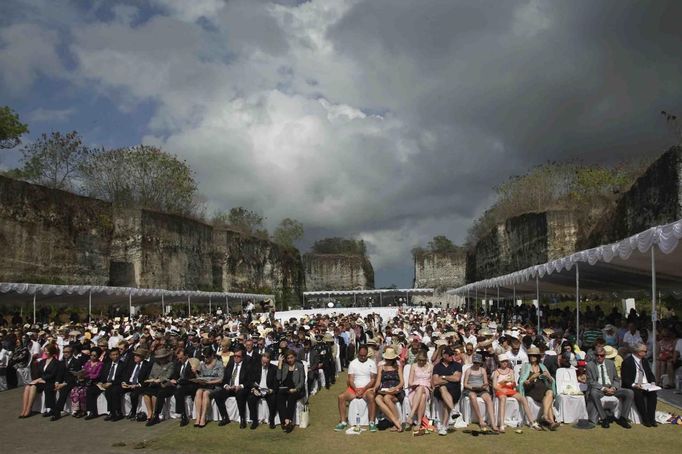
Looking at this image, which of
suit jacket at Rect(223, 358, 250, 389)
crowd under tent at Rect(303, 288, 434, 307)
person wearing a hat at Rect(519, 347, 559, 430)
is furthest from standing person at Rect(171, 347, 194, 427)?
crowd under tent at Rect(303, 288, 434, 307)

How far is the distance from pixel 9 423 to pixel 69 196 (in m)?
24.4

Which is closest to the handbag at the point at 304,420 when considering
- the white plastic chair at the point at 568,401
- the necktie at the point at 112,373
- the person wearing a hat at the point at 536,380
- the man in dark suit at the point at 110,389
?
the man in dark suit at the point at 110,389

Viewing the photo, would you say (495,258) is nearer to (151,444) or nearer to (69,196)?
(69,196)

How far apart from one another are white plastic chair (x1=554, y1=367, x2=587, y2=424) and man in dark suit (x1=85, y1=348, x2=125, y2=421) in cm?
703

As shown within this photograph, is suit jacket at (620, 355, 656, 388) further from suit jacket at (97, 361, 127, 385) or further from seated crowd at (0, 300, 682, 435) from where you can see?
suit jacket at (97, 361, 127, 385)

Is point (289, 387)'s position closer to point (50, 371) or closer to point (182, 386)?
point (182, 386)

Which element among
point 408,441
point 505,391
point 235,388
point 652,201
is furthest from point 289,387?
point 652,201

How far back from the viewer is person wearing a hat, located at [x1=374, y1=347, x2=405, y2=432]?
8.67m

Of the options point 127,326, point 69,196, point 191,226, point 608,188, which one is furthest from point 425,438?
point 608,188

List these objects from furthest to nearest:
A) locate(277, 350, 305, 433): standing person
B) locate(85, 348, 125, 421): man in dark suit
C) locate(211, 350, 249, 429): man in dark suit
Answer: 1. locate(85, 348, 125, 421): man in dark suit
2. locate(211, 350, 249, 429): man in dark suit
3. locate(277, 350, 305, 433): standing person

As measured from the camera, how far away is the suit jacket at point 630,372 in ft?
28.2

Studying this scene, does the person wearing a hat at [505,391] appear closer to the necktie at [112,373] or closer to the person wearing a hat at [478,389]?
the person wearing a hat at [478,389]

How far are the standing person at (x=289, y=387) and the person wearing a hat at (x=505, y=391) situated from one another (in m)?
2.96

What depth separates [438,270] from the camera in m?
62.4
